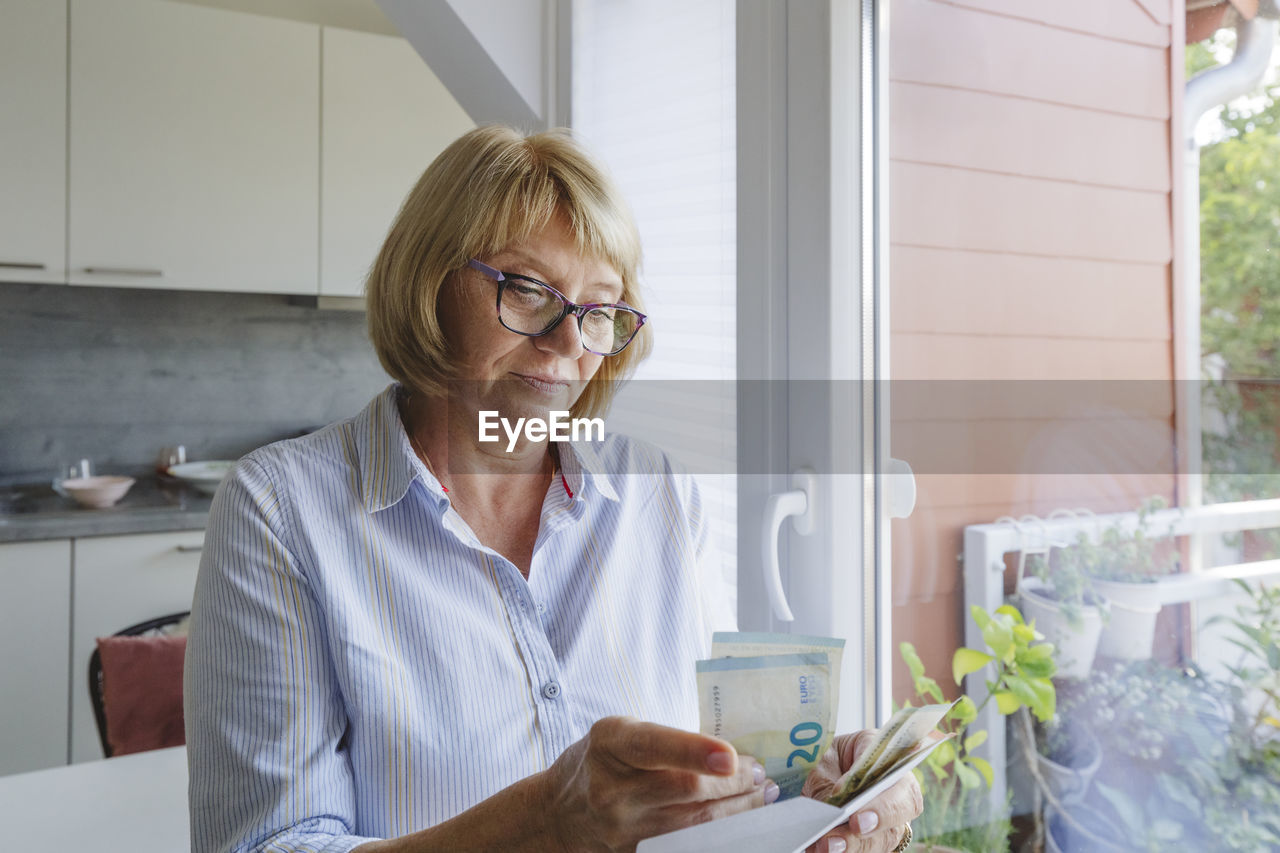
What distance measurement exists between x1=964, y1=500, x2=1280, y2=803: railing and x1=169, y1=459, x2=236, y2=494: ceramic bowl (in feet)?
8.19

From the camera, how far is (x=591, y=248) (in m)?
1.13

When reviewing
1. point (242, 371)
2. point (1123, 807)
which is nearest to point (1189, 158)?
point (1123, 807)

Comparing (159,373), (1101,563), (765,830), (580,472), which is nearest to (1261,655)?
(1101,563)

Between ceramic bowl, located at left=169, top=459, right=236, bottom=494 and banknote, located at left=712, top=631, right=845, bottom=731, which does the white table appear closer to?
banknote, located at left=712, top=631, right=845, bottom=731

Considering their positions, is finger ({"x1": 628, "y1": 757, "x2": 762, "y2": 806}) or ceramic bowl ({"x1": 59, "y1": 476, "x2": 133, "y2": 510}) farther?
ceramic bowl ({"x1": 59, "y1": 476, "x2": 133, "y2": 510})

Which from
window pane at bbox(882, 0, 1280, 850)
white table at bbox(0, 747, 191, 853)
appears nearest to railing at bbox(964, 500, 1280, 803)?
window pane at bbox(882, 0, 1280, 850)

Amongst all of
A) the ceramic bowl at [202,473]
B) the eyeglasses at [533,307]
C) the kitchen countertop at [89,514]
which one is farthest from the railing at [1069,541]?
the ceramic bowl at [202,473]

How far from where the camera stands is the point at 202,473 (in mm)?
3062

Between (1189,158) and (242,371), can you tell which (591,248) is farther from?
(242,371)

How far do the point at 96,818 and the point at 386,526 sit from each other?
28.8 inches

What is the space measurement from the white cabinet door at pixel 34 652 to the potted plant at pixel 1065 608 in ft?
8.66

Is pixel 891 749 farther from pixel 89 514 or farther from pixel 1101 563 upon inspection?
pixel 89 514

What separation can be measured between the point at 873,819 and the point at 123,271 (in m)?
2.83

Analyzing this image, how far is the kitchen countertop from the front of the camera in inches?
104
